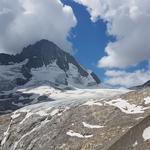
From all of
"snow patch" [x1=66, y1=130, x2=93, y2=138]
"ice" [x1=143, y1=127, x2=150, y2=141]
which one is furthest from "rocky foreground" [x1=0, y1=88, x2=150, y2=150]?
"ice" [x1=143, y1=127, x2=150, y2=141]

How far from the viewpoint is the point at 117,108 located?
211 feet

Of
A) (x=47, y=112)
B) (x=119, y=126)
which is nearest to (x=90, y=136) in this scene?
(x=119, y=126)

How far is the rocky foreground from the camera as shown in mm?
58281

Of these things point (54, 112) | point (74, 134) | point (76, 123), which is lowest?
point (74, 134)

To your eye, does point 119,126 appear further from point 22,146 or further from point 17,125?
point 17,125

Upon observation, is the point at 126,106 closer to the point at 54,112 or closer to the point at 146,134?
the point at 54,112

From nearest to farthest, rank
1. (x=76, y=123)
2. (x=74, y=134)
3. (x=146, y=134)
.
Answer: (x=146, y=134), (x=74, y=134), (x=76, y=123)

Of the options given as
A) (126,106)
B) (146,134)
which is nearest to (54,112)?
(126,106)

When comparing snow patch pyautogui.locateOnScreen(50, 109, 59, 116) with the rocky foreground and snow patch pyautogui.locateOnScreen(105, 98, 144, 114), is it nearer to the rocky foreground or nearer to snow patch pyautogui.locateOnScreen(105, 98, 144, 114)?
the rocky foreground

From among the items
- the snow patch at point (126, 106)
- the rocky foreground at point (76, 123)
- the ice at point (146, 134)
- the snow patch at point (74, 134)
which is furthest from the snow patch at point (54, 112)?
the ice at point (146, 134)

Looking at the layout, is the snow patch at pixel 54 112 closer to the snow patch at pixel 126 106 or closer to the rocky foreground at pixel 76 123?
the rocky foreground at pixel 76 123

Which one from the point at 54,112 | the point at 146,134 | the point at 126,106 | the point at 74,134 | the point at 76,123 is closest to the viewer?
the point at 146,134

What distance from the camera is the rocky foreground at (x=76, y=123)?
58281 millimetres

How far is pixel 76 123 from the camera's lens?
64.2 metres
